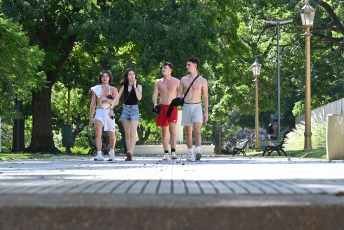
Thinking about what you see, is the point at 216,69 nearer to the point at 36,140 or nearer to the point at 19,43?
the point at 36,140

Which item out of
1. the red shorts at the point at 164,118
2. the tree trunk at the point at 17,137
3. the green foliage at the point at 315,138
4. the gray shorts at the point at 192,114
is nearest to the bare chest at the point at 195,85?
the gray shorts at the point at 192,114

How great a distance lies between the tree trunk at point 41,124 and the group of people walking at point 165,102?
1579 cm

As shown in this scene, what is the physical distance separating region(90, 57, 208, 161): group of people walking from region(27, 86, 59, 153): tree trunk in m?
15.8

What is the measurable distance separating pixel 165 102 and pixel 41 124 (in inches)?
705

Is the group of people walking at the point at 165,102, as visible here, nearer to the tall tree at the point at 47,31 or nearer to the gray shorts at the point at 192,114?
the gray shorts at the point at 192,114

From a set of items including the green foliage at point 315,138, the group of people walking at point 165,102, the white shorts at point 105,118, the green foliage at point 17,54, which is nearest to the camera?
the group of people walking at point 165,102

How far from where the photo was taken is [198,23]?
87.9ft

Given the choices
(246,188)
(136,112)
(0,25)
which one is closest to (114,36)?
(0,25)

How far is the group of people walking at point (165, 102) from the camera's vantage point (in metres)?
14.5

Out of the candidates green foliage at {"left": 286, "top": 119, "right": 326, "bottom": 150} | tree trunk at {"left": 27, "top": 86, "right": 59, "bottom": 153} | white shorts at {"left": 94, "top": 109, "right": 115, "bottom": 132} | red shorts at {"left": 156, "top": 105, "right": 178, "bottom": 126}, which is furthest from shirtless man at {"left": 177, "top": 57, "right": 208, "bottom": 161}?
tree trunk at {"left": 27, "top": 86, "right": 59, "bottom": 153}

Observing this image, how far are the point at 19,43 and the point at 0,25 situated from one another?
0.98 meters

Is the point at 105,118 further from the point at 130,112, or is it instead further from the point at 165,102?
the point at 165,102

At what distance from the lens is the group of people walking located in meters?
14.5

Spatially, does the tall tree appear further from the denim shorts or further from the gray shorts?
the gray shorts
